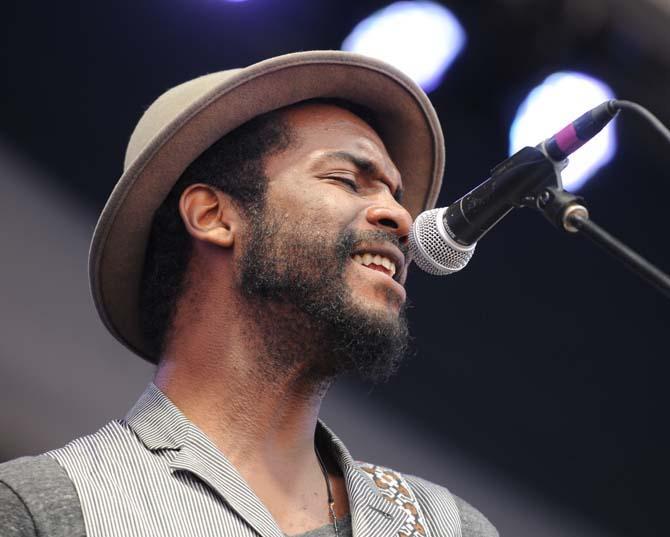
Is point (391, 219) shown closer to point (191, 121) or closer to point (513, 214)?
point (191, 121)

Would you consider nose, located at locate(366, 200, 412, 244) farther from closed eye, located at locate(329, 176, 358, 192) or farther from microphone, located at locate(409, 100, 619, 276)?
microphone, located at locate(409, 100, 619, 276)

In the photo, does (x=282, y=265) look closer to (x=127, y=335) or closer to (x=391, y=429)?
(x=127, y=335)

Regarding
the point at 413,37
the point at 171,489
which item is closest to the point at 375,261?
the point at 171,489

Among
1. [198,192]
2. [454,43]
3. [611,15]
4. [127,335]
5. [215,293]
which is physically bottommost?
[127,335]

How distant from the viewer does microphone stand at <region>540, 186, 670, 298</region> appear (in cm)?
145

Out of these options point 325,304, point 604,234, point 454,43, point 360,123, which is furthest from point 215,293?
point 454,43

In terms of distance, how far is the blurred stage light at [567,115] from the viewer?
324 centimetres

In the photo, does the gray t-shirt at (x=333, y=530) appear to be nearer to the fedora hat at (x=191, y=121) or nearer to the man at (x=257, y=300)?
the man at (x=257, y=300)

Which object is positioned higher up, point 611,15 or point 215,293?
point 611,15

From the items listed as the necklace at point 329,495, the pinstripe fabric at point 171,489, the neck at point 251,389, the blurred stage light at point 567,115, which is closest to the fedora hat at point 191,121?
the neck at point 251,389

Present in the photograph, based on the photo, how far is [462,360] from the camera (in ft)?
12.0

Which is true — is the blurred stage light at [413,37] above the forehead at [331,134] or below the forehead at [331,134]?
above

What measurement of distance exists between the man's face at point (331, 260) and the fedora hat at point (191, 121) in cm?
15

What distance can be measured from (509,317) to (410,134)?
1.33 m
